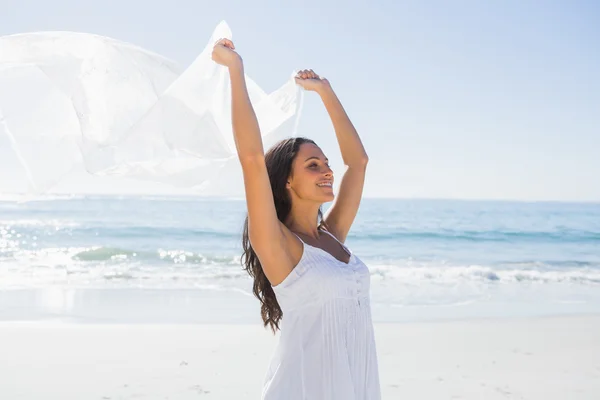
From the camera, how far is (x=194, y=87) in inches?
123

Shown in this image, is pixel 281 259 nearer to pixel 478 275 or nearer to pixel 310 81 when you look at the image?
pixel 310 81

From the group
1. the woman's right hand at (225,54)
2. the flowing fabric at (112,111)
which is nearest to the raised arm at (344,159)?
the flowing fabric at (112,111)

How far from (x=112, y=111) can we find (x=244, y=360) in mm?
4658

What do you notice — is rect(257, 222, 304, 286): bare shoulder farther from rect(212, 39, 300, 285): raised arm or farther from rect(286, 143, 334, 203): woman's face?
rect(286, 143, 334, 203): woman's face

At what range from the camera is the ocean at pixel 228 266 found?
1080cm

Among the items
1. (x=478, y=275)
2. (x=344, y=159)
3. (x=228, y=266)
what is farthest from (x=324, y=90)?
(x=228, y=266)

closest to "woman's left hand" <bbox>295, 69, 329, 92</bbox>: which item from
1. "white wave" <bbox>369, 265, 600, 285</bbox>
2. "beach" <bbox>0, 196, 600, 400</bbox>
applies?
"beach" <bbox>0, 196, 600, 400</bbox>

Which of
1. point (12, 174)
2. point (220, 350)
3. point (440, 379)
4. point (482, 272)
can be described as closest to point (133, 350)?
point (220, 350)

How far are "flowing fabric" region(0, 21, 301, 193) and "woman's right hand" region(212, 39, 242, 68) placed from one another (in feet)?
0.73

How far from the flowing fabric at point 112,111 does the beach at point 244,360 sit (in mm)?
3356

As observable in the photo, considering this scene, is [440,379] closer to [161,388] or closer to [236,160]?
[161,388]

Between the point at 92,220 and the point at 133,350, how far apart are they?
2754 cm

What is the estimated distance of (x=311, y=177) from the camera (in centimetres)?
292

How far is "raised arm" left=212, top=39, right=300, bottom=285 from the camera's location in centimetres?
264
